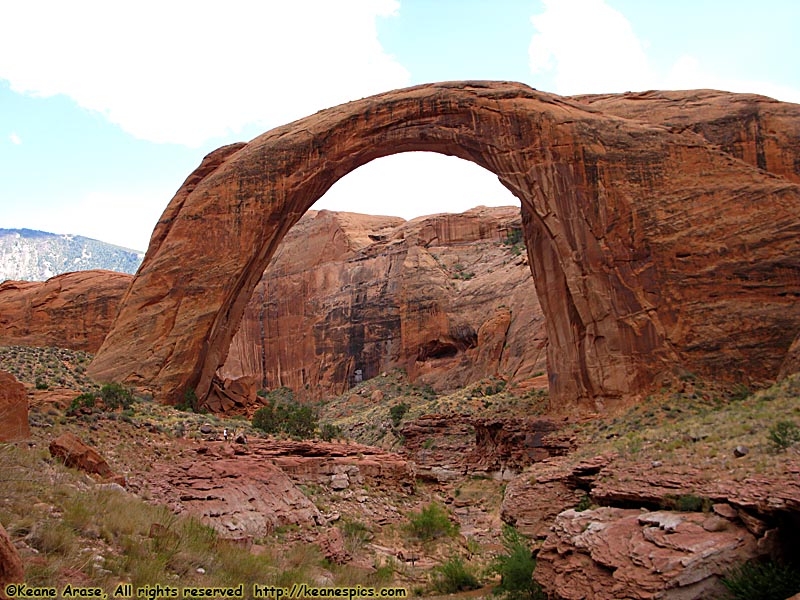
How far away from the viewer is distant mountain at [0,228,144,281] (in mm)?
157500

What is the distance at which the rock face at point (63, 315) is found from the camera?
3353 centimetres

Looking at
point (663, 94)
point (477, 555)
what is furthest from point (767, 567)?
point (663, 94)

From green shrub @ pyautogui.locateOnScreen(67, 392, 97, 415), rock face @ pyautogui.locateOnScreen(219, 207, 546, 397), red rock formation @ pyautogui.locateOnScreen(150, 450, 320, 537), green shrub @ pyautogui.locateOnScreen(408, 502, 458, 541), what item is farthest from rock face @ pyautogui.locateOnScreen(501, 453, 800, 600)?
rock face @ pyautogui.locateOnScreen(219, 207, 546, 397)

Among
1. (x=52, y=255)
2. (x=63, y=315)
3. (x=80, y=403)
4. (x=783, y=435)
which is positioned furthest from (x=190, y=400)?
(x=52, y=255)

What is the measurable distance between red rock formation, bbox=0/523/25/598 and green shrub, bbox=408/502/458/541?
10709mm

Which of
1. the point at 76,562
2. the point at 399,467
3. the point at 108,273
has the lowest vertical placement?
the point at 399,467

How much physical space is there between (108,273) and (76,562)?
3353 cm

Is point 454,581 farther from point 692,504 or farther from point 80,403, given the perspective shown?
point 80,403

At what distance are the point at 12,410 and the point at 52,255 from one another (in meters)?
174

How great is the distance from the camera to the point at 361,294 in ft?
159

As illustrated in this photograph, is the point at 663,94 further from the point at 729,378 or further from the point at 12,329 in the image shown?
the point at 12,329

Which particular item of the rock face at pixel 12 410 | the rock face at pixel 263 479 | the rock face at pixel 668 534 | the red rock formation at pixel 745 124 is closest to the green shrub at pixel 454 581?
the rock face at pixel 668 534

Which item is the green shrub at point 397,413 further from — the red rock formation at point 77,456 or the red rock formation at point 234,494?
the red rock formation at point 77,456

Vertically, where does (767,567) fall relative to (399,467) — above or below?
above
